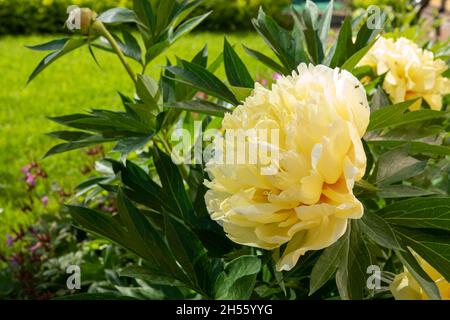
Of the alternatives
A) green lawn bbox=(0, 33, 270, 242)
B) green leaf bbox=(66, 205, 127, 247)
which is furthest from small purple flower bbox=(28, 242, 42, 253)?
green leaf bbox=(66, 205, 127, 247)

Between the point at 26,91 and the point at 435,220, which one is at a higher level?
the point at 435,220

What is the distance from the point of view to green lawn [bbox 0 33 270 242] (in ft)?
10.7

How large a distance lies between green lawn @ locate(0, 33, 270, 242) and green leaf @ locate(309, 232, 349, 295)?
189 cm

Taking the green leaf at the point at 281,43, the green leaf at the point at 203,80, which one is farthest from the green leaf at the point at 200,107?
the green leaf at the point at 281,43

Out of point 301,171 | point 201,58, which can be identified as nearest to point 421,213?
point 301,171

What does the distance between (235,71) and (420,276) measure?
386 mm

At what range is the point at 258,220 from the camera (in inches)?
27.1

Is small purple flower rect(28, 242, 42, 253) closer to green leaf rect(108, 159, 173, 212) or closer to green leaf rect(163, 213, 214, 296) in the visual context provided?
green leaf rect(108, 159, 173, 212)

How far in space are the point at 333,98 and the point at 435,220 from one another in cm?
18

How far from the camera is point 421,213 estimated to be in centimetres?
74

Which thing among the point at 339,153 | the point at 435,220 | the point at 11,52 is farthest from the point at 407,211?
the point at 11,52
